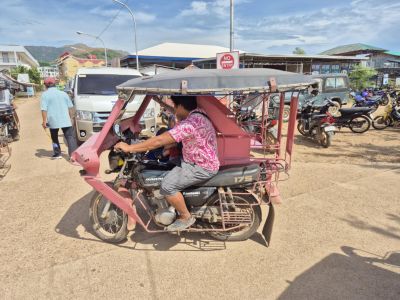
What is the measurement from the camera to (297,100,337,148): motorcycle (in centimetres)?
783

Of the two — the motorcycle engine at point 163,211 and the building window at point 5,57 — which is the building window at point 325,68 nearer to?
the motorcycle engine at point 163,211

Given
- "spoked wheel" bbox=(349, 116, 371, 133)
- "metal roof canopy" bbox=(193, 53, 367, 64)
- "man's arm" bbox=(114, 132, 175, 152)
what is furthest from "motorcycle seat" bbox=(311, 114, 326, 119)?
"metal roof canopy" bbox=(193, 53, 367, 64)

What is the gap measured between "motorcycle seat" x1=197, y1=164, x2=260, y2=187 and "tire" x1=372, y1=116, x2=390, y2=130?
9.14 m

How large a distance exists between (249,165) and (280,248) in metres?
1.05

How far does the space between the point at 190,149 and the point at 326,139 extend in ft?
19.7

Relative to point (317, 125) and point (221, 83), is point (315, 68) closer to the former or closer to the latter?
point (317, 125)

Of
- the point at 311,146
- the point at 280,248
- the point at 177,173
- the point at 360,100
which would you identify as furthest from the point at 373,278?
the point at 360,100

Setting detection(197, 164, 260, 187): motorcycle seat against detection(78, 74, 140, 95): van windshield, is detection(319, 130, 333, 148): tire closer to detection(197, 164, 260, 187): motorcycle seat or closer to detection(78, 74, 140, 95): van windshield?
detection(197, 164, 260, 187): motorcycle seat

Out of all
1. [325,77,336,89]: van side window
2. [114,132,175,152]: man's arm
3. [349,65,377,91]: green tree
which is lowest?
[114,132,175,152]: man's arm

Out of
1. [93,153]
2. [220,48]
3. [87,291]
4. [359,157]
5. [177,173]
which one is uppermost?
[220,48]

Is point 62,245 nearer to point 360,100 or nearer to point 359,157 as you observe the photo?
point 359,157

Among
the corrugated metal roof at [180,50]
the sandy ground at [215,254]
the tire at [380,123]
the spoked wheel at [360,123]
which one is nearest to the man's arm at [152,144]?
the sandy ground at [215,254]

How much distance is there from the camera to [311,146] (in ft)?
27.0

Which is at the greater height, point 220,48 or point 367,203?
point 220,48
